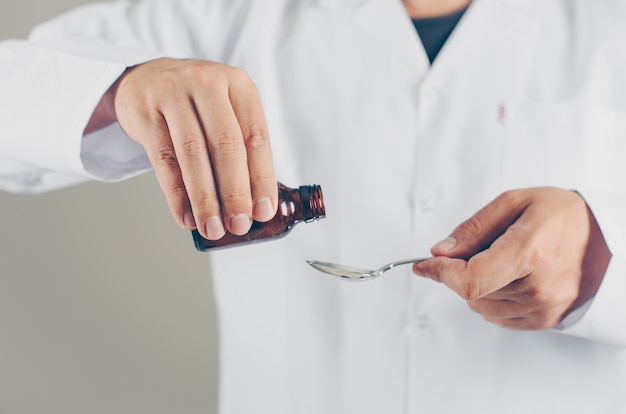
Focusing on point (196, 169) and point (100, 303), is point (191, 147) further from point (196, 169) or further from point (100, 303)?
point (100, 303)

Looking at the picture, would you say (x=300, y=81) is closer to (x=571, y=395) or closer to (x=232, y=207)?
(x=232, y=207)

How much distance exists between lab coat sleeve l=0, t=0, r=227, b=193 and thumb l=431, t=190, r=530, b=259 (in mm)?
362

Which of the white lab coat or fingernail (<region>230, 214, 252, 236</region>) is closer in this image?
fingernail (<region>230, 214, 252, 236</region>)

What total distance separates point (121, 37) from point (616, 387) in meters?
0.77

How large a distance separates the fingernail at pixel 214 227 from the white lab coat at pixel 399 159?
0.28 meters

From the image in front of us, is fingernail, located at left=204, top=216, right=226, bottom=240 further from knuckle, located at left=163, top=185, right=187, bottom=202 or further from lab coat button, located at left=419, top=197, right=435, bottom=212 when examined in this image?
lab coat button, located at left=419, top=197, right=435, bottom=212

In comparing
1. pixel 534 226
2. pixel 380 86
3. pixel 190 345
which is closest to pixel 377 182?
pixel 380 86

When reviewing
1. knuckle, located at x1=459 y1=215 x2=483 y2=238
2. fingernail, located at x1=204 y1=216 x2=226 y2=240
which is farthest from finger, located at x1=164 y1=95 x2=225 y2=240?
knuckle, located at x1=459 y1=215 x2=483 y2=238

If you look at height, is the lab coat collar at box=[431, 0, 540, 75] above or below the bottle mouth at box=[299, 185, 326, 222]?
above

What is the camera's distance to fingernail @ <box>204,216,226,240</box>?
0.57m

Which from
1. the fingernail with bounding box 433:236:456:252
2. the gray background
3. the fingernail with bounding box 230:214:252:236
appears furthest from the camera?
the gray background

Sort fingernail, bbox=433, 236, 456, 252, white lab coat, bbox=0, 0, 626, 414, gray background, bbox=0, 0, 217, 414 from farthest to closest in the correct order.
→ gray background, bbox=0, 0, 217, 414
white lab coat, bbox=0, 0, 626, 414
fingernail, bbox=433, 236, 456, 252

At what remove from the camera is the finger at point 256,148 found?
23.0 inches

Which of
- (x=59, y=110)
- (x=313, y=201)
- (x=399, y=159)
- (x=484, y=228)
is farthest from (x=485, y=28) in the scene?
(x=59, y=110)
